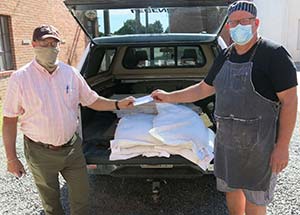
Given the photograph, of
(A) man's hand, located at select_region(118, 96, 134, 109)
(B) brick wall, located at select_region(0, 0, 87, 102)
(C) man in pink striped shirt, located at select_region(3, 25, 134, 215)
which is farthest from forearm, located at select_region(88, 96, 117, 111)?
(B) brick wall, located at select_region(0, 0, 87, 102)

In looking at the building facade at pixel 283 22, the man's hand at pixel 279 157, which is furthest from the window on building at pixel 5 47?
the building facade at pixel 283 22

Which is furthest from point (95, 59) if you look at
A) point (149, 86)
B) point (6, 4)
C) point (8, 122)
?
point (6, 4)

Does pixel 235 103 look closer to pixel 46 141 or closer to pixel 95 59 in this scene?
pixel 46 141

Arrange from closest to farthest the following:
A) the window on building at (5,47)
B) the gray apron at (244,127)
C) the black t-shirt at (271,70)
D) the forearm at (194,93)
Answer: the black t-shirt at (271,70)
the gray apron at (244,127)
the forearm at (194,93)
the window on building at (5,47)

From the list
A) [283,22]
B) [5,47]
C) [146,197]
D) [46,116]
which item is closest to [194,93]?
[46,116]

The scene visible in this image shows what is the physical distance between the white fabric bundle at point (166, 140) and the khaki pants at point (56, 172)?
465 millimetres

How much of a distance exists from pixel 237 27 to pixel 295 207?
2.06 meters

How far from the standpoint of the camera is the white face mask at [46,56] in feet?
8.65

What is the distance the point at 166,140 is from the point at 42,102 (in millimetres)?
1173

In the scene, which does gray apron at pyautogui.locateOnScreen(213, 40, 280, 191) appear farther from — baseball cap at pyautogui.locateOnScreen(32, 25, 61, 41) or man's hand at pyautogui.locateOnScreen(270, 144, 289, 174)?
baseball cap at pyautogui.locateOnScreen(32, 25, 61, 41)

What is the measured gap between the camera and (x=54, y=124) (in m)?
2.72

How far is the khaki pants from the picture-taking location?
2.79m

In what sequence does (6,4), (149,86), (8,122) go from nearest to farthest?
(8,122), (149,86), (6,4)

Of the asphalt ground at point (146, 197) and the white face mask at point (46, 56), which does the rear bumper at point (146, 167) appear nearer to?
the asphalt ground at point (146, 197)
